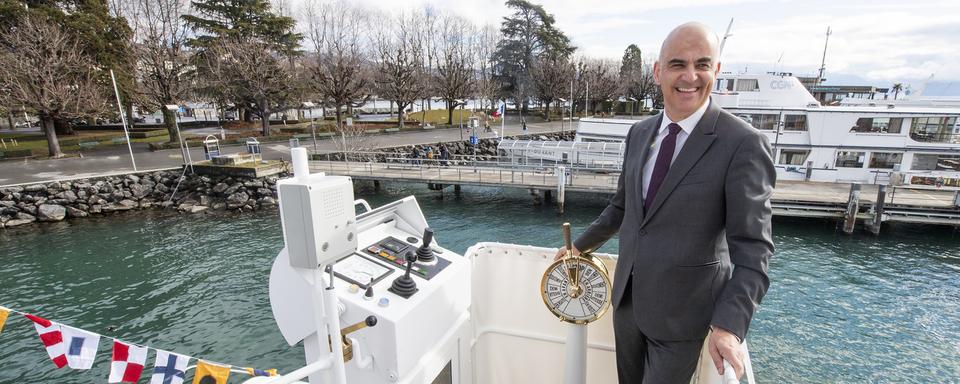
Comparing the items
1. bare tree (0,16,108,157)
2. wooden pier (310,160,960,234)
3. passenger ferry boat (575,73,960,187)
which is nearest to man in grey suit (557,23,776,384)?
wooden pier (310,160,960,234)

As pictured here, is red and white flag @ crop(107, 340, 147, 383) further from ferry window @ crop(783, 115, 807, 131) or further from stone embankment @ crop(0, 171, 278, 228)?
ferry window @ crop(783, 115, 807, 131)

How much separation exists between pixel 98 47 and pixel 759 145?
35.8 meters

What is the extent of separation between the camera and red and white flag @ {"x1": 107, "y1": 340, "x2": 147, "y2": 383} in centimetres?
319

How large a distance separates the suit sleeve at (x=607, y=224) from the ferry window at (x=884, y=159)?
23.4m

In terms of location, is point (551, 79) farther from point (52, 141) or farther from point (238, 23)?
point (52, 141)

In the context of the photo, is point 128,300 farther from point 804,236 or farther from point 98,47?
point 98,47

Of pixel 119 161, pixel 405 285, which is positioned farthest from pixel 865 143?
pixel 119 161

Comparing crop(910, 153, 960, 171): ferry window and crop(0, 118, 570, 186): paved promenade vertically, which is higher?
crop(0, 118, 570, 186): paved promenade

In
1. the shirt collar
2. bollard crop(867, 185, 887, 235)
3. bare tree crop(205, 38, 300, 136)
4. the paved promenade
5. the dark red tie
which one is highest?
bare tree crop(205, 38, 300, 136)

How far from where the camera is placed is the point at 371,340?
2.60 meters

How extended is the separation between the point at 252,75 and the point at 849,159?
34778mm

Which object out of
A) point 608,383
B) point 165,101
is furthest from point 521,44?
point 608,383

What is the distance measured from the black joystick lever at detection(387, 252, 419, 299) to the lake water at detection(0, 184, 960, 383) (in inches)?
244

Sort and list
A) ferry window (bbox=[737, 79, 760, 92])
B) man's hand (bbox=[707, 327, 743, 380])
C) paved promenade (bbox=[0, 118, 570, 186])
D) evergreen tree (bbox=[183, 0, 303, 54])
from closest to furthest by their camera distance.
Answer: man's hand (bbox=[707, 327, 743, 380])
paved promenade (bbox=[0, 118, 570, 186])
ferry window (bbox=[737, 79, 760, 92])
evergreen tree (bbox=[183, 0, 303, 54])
